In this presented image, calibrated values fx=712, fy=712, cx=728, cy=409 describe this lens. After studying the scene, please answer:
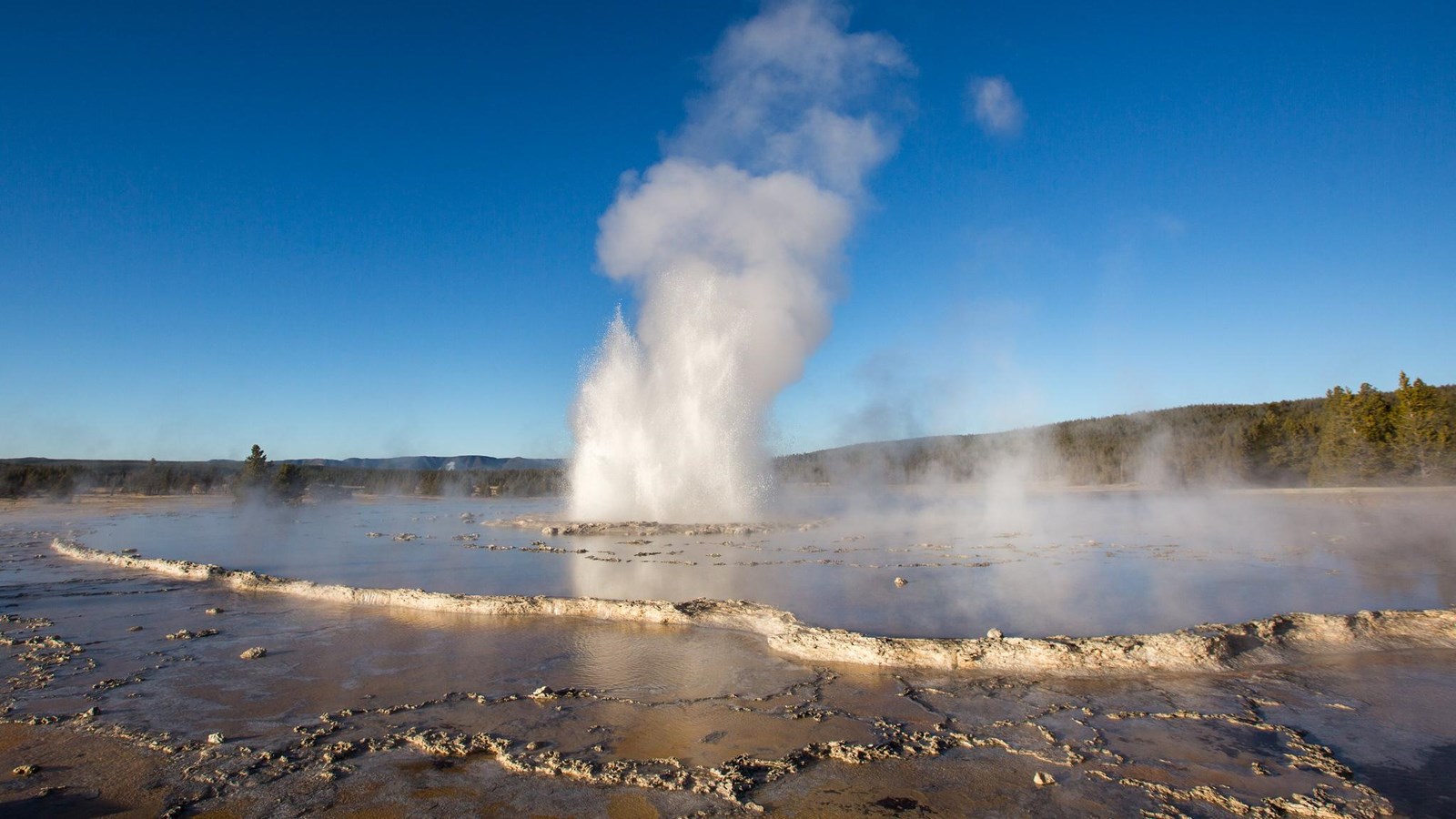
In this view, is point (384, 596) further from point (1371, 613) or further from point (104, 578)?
point (1371, 613)

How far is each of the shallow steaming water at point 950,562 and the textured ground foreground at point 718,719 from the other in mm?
1312

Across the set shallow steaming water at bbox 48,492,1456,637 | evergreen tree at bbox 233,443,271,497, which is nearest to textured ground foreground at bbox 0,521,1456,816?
shallow steaming water at bbox 48,492,1456,637

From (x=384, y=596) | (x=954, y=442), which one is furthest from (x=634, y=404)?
(x=954, y=442)

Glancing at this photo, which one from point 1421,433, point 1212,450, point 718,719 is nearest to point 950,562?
point 718,719

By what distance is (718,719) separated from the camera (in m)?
5.48

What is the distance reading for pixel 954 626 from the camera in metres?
8.09

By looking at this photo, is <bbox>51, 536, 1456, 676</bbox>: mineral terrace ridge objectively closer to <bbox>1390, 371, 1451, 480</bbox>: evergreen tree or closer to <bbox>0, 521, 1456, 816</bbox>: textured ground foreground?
<bbox>0, 521, 1456, 816</bbox>: textured ground foreground

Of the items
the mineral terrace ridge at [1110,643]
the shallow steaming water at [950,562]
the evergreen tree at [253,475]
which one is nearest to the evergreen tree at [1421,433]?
the shallow steaming water at [950,562]

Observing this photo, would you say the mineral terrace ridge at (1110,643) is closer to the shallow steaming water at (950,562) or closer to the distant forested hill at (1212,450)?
the shallow steaming water at (950,562)

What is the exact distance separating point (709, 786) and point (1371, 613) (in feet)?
25.1

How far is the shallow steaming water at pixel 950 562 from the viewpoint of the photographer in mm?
9117

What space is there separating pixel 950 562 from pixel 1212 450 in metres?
40.1

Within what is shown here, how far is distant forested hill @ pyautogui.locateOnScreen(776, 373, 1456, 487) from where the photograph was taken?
106 feet

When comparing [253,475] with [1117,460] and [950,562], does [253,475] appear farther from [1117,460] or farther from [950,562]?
[1117,460]
